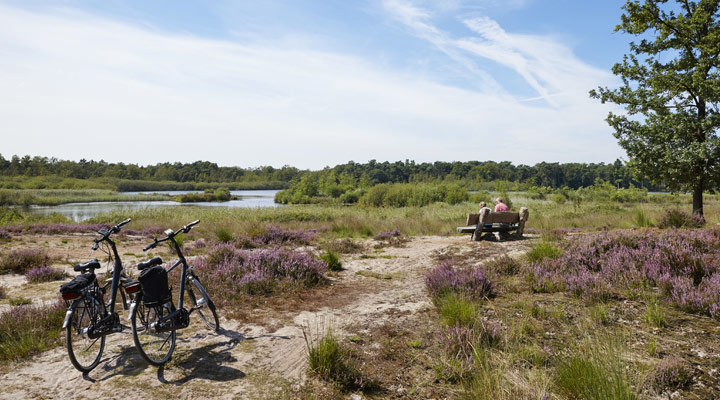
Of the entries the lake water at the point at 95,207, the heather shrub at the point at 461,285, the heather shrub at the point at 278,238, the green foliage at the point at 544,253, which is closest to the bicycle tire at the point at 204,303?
the heather shrub at the point at 461,285

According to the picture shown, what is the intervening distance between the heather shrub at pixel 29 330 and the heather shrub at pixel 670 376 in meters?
6.30

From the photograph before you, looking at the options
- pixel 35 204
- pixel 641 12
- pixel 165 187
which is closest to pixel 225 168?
pixel 165 187

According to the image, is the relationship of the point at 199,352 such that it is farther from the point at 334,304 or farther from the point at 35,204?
the point at 35,204

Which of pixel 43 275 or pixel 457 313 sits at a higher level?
pixel 457 313

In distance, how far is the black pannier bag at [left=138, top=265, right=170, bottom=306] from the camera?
377 cm

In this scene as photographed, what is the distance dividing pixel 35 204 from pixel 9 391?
5925 centimetres

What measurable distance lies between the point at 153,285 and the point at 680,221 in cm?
1489

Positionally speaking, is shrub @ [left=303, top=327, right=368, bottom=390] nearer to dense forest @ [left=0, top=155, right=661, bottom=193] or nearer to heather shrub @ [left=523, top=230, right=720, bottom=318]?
heather shrub @ [left=523, top=230, right=720, bottom=318]

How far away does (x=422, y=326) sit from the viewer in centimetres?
501

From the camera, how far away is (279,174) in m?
152

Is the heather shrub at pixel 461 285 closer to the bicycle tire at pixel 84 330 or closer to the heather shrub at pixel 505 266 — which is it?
the heather shrub at pixel 505 266

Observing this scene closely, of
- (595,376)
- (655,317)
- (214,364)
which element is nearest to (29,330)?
(214,364)

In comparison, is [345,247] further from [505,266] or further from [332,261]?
[505,266]

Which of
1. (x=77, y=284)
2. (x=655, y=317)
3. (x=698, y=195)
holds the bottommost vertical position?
(x=655, y=317)
